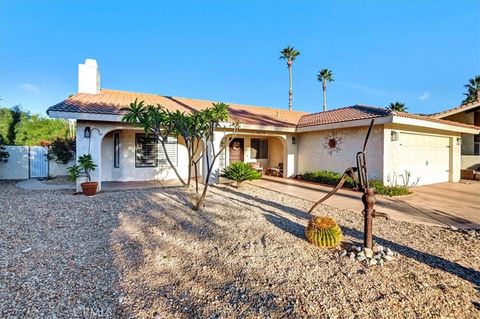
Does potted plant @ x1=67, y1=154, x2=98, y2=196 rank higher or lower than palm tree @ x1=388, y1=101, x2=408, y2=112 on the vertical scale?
lower

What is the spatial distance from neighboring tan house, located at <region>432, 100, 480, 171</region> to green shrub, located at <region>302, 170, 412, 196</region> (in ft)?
27.2

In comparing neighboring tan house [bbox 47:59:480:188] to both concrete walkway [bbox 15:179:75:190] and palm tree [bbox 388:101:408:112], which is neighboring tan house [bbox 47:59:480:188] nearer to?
concrete walkway [bbox 15:179:75:190]

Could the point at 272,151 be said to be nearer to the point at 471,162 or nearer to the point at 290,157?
the point at 290,157

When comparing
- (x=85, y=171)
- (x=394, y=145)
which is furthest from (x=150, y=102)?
(x=394, y=145)

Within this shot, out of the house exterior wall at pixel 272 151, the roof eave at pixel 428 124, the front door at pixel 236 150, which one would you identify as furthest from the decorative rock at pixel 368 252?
the front door at pixel 236 150

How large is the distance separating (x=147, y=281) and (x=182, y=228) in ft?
7.20

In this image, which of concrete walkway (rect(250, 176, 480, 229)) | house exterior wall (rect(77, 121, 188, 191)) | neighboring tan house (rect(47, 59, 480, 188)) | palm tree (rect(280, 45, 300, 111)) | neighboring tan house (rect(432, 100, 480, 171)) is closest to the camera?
concrete walkway (rect(250, 176, 480, 229))

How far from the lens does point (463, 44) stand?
14.7m

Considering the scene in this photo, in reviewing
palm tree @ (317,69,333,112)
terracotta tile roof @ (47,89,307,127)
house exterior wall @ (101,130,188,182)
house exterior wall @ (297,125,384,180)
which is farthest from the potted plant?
palm tree @ (317,69,333,112)

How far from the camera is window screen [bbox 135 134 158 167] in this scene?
12.8 metres

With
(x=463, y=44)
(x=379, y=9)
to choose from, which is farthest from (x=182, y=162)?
(x=463, y=44)

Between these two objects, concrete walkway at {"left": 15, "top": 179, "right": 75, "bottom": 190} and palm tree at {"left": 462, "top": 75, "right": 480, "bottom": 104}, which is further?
palm tree at {"left": 462, "top": 75, "right": 480, "bottom": 104}

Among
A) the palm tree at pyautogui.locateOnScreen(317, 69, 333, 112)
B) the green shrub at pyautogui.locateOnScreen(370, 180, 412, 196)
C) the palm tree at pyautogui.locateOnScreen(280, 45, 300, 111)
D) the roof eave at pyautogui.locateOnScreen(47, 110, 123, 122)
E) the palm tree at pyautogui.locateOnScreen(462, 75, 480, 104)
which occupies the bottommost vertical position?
the green shrub at pyautogui.locateOnScreen(370, 180, 412, 196)

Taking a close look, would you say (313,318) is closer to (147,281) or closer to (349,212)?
(147,281)
